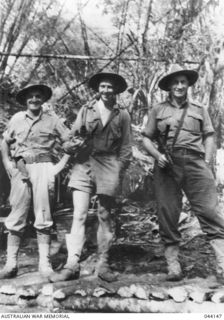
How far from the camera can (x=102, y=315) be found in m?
3.21

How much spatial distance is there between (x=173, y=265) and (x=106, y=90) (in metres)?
1.75

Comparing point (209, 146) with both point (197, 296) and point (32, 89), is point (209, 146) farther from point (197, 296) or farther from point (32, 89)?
point (32, 89)

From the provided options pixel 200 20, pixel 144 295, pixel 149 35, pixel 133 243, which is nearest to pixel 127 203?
pixel 133 243

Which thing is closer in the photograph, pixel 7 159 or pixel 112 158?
pixel 112 158

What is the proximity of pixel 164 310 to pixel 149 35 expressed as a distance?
3633mm

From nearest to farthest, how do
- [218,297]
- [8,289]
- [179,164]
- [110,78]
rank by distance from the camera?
[218,297]
[8,289]
[179,164]
[110,78]

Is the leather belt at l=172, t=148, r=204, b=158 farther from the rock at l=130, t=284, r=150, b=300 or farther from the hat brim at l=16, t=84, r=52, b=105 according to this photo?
the hat brim at l=16, t=84, r=52, b=105

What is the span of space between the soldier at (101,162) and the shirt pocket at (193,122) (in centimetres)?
A: 58

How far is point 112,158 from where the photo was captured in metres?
3.74

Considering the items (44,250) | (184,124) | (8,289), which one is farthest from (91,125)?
(8,289)

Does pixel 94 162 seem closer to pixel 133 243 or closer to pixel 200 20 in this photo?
pixel 133 243

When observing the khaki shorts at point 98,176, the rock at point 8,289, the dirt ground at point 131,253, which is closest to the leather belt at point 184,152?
the khaki shorts at point 98,176

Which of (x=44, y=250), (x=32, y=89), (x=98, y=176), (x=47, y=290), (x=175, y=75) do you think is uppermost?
(x=175, y=75)

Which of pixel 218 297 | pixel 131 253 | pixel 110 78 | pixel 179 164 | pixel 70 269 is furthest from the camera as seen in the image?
pixel 131 253
